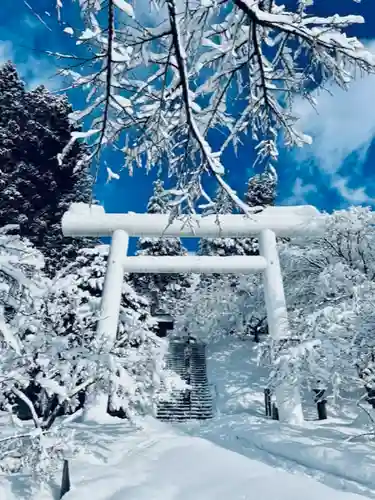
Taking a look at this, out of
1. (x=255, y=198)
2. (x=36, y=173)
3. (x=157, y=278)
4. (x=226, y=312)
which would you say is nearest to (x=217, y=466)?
(x=226, y=312)

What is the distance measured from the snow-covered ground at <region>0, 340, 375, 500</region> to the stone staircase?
2.14 metres

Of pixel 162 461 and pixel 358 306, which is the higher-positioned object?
pixel 358 306

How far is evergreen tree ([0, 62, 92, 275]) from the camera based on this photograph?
17.0 m

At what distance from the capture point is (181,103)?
227 cm

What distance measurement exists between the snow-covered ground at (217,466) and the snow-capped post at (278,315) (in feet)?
2.53

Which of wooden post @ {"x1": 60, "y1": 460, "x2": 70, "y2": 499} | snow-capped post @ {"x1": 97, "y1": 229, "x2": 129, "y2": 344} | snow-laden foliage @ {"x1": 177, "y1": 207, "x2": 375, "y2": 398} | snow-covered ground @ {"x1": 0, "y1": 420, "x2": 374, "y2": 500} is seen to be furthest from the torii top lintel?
wooden post @ {"x1": 60, "y1": 460, "x2": 70, "y2": 499}

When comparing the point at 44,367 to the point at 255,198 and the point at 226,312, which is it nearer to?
the point at 226,312

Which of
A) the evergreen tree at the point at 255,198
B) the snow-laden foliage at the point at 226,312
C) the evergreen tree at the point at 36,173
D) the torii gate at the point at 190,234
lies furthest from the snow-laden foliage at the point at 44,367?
the evergreen tree at the point at 255,198

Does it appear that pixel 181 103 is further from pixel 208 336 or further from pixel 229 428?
pixel 208 336

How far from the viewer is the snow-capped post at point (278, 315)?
8.28m

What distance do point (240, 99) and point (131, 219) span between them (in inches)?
315

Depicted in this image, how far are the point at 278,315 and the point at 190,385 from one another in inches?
144

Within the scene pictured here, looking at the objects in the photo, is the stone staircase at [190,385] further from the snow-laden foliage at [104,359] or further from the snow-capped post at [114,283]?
the snow-capped post at [114,283]

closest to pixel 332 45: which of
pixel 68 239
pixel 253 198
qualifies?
pixel 68 239
